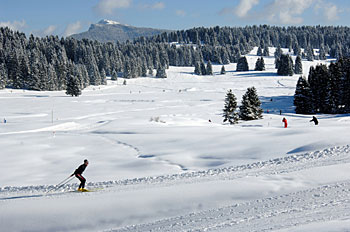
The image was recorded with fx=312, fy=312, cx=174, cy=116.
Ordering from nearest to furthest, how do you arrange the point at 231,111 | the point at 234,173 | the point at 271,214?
the point at 271,214 < the point at 234,173 < the point at 231,111

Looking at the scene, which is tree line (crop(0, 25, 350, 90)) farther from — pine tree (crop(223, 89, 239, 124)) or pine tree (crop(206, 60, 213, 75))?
pine tree (crop(223, 89, 239, 124))

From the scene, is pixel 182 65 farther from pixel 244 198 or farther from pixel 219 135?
pixel 244 198

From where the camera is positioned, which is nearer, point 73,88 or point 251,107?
point 251,107

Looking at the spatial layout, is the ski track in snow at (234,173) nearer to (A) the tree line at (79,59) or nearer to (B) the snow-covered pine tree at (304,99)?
(B) the snow-covered pine tree at (304,99)

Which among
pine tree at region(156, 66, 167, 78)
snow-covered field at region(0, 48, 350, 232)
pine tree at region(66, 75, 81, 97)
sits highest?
pine tree at region(156, 66, 167, 78)

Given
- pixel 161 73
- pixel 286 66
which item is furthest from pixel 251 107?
pixel 161 73

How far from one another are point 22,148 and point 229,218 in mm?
18535

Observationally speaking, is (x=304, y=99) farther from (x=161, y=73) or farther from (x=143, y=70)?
(x=143, y=70)

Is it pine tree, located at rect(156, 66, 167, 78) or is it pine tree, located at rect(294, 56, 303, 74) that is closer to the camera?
pine tree, located at rect(294, 56, 303, 74)

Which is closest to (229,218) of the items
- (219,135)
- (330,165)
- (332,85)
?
(330,165)

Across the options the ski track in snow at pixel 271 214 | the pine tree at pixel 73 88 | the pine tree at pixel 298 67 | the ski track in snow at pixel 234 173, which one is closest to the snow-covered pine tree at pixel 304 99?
the ski track in snow at pixel 234 173

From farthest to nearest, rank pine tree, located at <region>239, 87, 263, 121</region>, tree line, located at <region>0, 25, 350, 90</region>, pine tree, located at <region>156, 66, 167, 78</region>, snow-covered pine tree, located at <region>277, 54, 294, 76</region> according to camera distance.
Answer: pine tree, located at <region>156, 66, 167, 78</region>
snow-covered pine tree, located at <region>277, 54, 294, 76</region>
tree line, located at <region>0, 25, 350, 90</region>
pine tree, located at <region>239, 87, 263, 121</region>

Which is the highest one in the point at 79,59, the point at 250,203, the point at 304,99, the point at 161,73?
the point at 79,59

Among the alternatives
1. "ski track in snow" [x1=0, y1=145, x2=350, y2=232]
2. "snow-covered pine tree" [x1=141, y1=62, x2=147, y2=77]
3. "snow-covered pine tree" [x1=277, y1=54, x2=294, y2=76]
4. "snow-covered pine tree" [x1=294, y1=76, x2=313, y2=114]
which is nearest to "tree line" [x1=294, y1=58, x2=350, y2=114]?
"snow-covered pine tree" [x1=294, y1=76, x2=313, y2=114]
